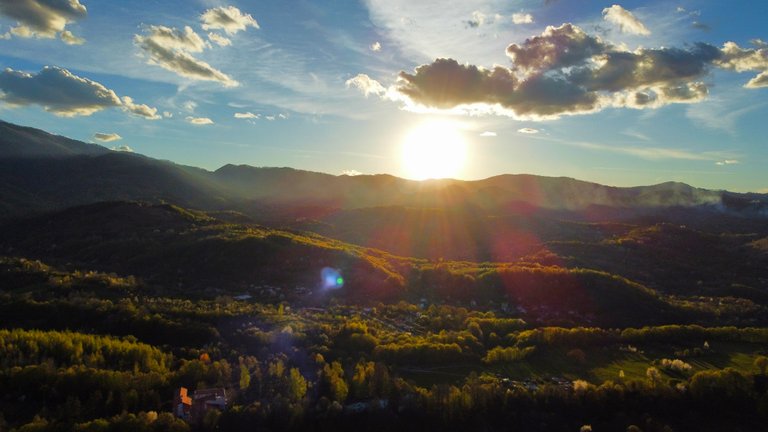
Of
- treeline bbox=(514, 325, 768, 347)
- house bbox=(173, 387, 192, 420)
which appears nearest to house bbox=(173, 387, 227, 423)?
house bbox=(173, 387, 192, 420)

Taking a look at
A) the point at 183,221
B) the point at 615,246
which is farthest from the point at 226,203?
the point at 615,246

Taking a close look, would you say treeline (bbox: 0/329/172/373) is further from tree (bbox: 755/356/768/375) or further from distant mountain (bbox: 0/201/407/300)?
tree (bbox: 755/356/768/375)

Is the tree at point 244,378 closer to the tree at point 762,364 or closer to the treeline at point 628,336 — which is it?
the treeline at point 628,336

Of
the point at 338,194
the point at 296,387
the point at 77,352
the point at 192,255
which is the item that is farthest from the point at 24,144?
the point at 296,387

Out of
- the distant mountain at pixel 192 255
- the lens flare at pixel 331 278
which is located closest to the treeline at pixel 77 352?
the distant mountain at pixel 192 255

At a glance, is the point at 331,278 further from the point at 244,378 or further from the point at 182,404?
the point at 182,404

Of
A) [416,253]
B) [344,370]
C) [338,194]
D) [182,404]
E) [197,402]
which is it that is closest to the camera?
[182,404]
